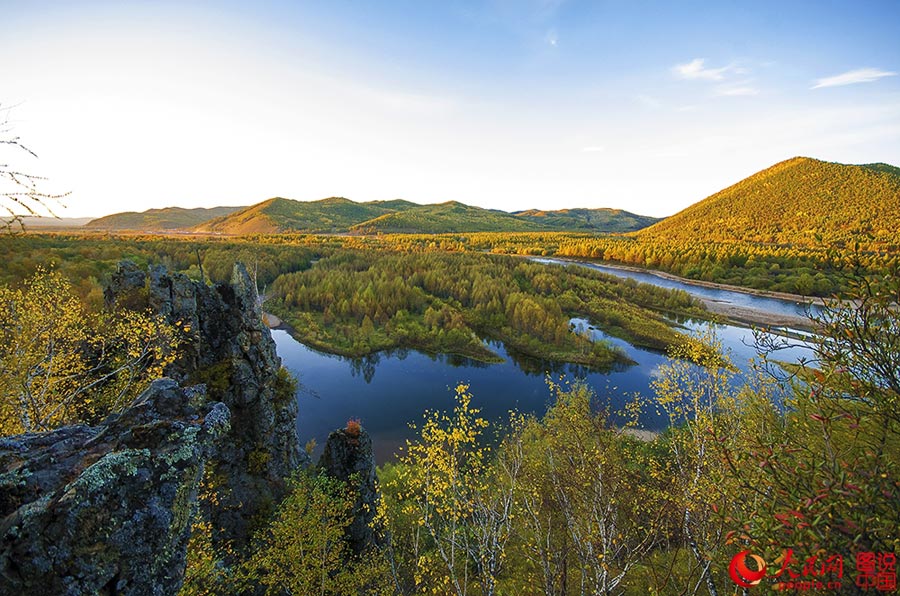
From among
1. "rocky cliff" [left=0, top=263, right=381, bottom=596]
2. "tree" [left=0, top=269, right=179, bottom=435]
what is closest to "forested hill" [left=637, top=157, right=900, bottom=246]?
"rocky cliff" [left=0, top=263, right=381, bottom=596]

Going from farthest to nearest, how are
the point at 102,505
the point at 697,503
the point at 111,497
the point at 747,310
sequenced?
the point at 747,310
the point at 697,503
the point at 111,497
the point at 102,505

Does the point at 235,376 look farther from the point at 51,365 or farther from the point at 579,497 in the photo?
the point at 579,497

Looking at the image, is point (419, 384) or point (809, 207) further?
point (809, 207)

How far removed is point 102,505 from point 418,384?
157ft

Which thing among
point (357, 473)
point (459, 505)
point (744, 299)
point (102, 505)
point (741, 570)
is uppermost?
point (102, 505)

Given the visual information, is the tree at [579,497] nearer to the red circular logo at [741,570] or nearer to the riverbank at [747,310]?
the red circular logo at [741,570]

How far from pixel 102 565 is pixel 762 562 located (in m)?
8.98

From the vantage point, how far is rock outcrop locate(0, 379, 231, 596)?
4.20 m

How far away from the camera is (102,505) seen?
4672 mm

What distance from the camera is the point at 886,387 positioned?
580 centimetres

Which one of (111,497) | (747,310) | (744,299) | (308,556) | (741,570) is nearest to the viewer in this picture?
(111,497)

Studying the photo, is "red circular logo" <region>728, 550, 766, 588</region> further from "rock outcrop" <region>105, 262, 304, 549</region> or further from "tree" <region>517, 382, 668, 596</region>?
"rock outcrop" <region>105, 262, 304, 549</region>

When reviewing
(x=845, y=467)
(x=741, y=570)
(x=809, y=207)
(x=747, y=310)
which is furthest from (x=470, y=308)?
(x=809, y=207)

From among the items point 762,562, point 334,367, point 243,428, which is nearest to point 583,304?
point 334,367
